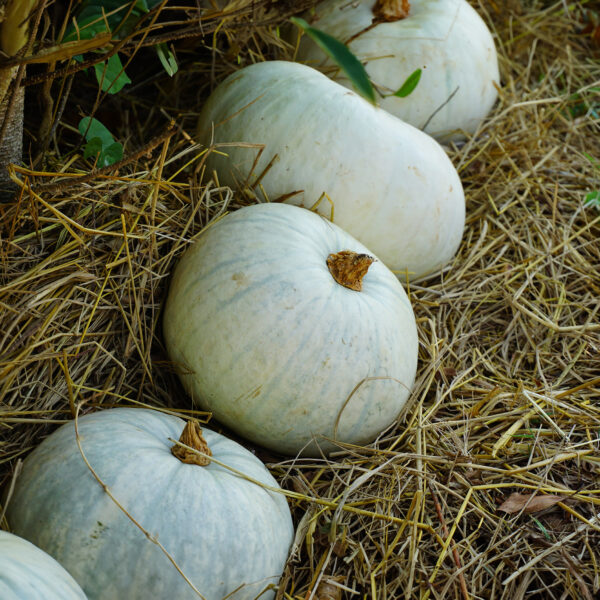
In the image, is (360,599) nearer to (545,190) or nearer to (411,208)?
(411,208)

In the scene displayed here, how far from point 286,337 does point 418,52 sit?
131 centimetres

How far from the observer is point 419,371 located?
77.6 inches

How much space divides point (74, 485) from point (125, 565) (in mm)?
169

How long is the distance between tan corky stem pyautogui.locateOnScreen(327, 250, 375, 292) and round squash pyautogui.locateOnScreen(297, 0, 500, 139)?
0.89 meters

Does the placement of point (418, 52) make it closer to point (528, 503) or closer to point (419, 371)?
point (419, 371)

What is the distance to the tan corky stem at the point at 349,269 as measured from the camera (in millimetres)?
1665

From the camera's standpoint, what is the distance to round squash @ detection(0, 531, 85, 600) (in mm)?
1008

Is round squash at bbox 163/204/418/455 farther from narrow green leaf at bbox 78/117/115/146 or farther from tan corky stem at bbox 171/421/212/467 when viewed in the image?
narrow green leaf at bbox 78/117/115/146

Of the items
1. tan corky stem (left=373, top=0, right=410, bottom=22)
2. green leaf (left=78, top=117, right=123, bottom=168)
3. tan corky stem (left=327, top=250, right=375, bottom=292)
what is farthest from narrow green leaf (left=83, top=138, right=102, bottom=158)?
tan corky stem (left=373, top=0, right=410, bottom=22)

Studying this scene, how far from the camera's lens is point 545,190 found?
2.62 m

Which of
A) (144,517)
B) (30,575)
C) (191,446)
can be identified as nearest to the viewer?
(30,575)

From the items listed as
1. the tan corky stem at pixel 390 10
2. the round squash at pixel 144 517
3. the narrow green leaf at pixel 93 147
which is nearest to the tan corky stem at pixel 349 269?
the round squash at pixel 144 517

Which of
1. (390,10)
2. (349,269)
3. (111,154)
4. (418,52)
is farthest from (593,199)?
(111,154)

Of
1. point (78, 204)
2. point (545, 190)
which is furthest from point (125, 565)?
point (545, 190)
